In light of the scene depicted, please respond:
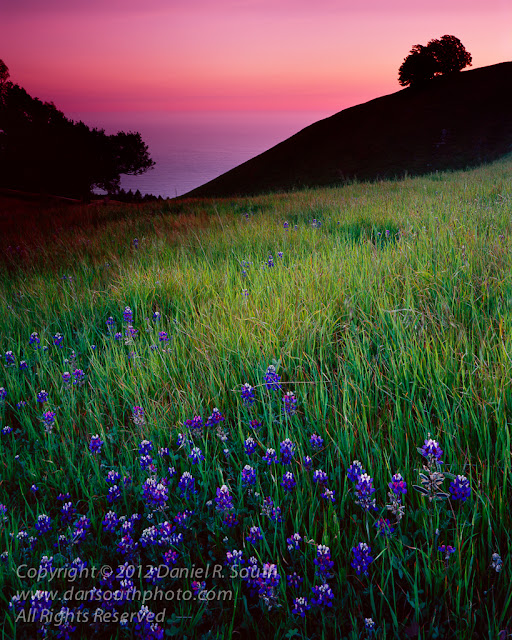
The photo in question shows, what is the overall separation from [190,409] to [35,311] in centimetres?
271

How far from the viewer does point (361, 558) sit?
1452 mm

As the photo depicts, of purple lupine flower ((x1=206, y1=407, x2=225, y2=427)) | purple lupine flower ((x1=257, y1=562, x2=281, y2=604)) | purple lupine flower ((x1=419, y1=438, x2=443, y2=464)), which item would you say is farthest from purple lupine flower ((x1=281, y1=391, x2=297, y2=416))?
purple lupine flower ((x1=257, y1=562, x2=281, y2=604))

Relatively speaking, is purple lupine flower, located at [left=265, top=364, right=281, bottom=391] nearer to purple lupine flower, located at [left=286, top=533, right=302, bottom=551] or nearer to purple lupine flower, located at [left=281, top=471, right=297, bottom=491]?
purple lupine flower, located at [left=281, top=471, right=297, bottom=491]

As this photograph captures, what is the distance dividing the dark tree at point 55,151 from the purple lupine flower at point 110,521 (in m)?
47.0

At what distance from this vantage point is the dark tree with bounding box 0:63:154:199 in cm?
4003

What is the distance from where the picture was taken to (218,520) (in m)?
1.73

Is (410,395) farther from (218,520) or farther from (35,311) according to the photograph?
(35,311)

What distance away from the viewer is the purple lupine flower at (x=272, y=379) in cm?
231

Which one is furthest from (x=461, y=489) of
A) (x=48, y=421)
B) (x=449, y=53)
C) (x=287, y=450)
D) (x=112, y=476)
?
(x=449, y=53)

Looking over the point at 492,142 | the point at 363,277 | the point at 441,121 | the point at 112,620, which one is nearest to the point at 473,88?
the point at 441,121

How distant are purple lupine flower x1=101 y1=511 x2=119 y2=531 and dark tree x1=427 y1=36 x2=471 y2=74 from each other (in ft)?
235

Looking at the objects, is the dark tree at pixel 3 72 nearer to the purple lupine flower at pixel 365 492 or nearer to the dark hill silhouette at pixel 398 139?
the dark hill silhouette at pixel 398 139

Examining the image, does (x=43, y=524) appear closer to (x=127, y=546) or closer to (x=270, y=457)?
(x=127, y=546)

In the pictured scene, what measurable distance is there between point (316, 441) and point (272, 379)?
0.50 meters
